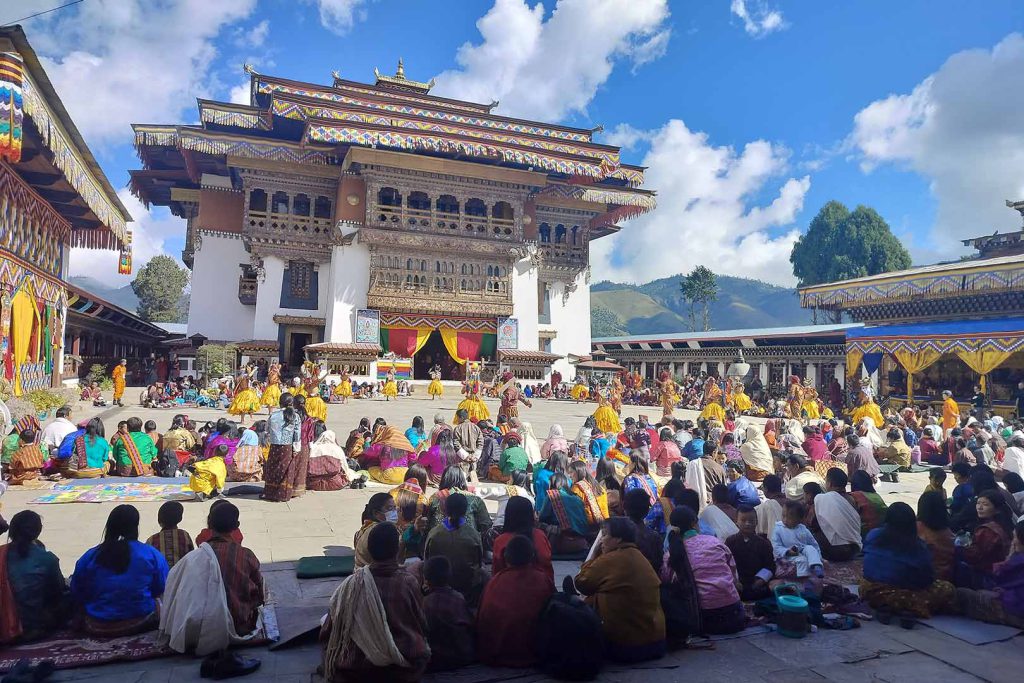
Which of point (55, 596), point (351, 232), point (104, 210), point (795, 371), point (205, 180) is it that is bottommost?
point (55, 596)

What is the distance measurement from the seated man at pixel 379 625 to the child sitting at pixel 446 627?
0.72 feet

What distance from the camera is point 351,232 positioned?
1080 inches

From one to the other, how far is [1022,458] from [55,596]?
Result: 1111cm

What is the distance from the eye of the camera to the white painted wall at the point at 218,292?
29.6 metres

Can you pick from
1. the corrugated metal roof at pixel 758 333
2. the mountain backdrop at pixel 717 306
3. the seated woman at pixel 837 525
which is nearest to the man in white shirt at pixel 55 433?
the seated woman at pixel 837 525

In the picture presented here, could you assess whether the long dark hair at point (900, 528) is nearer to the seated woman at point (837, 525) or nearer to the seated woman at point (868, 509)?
the seated woman at point (837, 525)

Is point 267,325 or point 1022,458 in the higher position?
point 267,325

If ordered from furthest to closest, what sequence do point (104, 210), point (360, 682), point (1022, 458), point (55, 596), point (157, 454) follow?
point (104, 210) → point (157, 454) → point (1022, 458) → point (55, 596) → point (360, 682)

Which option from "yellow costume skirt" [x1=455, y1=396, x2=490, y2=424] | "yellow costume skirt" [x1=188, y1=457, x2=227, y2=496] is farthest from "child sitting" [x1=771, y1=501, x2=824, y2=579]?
"yellow costume skirt" [x1=455, y1=396, x2=490, y2=424]

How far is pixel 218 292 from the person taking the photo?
1175 inches

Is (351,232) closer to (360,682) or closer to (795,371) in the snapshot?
(795,371)

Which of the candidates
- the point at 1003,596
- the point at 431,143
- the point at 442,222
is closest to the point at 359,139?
the point at 431,143

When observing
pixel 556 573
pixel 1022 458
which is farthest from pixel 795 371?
pixel 556 573

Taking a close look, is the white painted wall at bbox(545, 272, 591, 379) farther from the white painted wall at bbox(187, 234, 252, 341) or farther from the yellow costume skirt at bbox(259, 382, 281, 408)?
the yellow costume skirt at bbox(259, 382, 281, 408)
